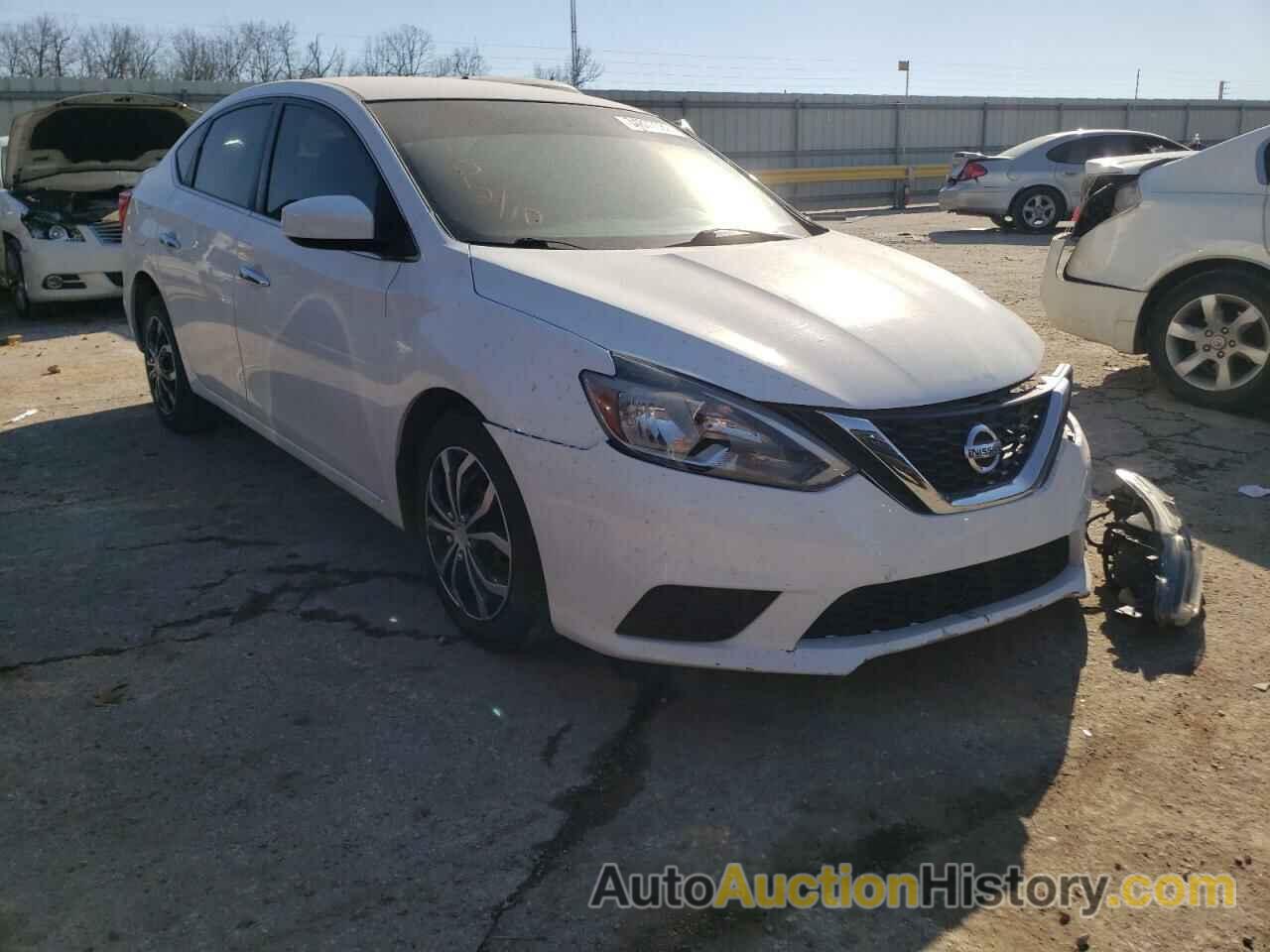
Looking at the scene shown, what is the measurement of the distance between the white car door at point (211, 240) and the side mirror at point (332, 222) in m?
1.05

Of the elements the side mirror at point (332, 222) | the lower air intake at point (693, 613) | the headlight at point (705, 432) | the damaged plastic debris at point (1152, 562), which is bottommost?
the damaged plastic debris at point (1152, 562)

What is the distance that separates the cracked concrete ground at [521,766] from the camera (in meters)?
2.31

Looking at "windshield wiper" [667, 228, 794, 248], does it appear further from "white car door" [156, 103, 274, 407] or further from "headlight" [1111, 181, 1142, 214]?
"headlight" [1111, 181, 1142, 214]

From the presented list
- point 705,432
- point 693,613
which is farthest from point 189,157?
point 693,613

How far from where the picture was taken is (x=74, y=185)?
1009cm

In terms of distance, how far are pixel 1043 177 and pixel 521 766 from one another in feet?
51.1

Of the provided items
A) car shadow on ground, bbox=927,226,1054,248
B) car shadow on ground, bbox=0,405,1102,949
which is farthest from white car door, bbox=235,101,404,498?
car shadow on ground, bbox=927,226,1054,248

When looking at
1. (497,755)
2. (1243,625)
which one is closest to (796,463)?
(497,755)

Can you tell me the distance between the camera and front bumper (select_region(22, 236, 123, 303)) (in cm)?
940

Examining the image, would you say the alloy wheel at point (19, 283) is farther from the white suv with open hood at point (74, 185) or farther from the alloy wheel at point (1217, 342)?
the alloy wheel at point (1217, 342)

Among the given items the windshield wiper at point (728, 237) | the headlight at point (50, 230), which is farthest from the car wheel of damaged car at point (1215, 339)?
the headlight at point (50, 230)

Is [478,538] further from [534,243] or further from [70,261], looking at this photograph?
[70,261]

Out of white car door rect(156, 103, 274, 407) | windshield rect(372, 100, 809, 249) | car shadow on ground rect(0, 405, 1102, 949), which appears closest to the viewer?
car shadow on ground rect(0, 405, 1102, 949)

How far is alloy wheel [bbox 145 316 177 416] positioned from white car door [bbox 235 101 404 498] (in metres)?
1.24
